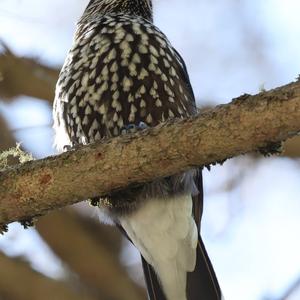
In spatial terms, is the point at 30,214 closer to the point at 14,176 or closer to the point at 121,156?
the point at 14,176

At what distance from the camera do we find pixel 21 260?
3570mm

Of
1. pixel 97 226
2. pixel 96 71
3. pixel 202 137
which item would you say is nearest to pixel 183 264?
pixel 97 226

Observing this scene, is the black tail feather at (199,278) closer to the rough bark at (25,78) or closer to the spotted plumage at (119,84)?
the spotted plumage at (119,84)

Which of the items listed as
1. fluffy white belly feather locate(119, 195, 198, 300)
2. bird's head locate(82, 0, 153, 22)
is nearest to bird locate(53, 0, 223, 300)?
fluffy white belly feather locate(119, 195, 198, 300)

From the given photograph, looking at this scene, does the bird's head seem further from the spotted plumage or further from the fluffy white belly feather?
the fluffy white belly feather

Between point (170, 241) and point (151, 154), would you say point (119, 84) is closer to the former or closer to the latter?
point (170, 241)

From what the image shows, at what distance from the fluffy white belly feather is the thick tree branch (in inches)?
32.1

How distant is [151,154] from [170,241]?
1.05m

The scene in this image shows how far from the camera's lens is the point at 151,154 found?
94.2 inches

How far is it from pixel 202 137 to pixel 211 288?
1.15 m

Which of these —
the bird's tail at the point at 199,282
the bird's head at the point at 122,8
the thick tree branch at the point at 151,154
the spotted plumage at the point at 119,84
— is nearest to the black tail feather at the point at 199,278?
the bird's tail at the point at 199,282

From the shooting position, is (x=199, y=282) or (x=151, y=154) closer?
(x=151, y=154)

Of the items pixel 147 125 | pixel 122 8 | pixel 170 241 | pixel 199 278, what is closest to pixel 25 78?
pixel 122 8

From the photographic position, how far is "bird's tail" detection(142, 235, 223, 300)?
329 cm
